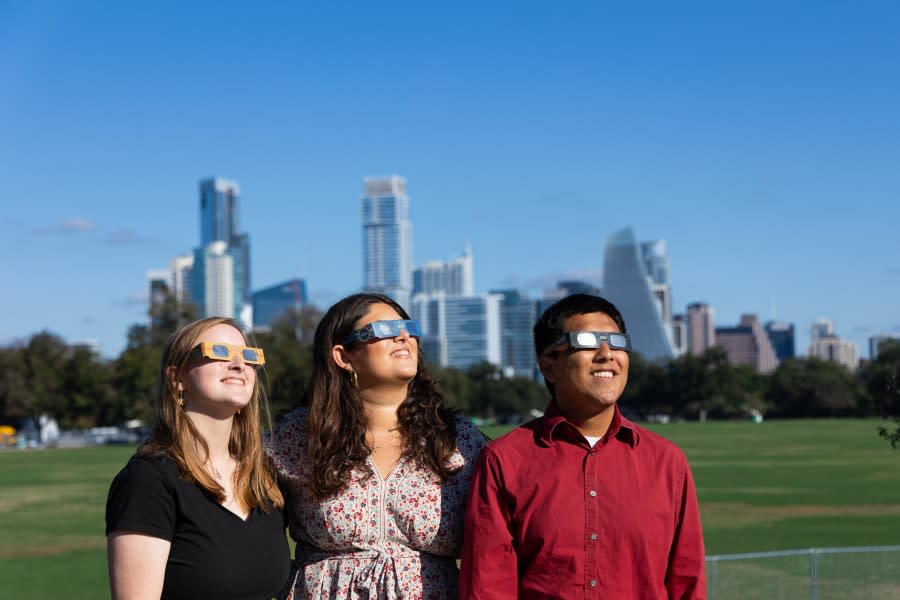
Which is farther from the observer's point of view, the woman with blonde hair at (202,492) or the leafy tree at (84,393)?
the leafy tree at (84,393)

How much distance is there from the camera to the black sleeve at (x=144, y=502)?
443cm

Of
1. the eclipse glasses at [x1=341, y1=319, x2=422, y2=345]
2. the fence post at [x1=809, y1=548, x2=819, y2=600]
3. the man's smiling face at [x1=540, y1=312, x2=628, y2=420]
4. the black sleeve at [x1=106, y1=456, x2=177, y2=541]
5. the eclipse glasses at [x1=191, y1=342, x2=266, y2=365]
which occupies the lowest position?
the fence post at [x1=809, y1=548, x2=819, y2=600]

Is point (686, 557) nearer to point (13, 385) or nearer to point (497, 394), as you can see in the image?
point (13, 385)

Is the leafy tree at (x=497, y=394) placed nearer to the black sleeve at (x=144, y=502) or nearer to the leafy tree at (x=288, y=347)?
the leafy tree at (x=288, y=347)

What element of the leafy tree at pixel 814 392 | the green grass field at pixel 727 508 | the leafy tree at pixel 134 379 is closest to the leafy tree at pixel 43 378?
the leafy tree at pixel 134 379

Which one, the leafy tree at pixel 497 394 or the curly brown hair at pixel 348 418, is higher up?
the curly brown hair at pixel 348 418

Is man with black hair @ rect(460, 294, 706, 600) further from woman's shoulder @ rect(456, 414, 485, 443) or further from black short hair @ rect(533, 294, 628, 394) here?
woman's shoulder @ rect(456, 414, 485, 443)

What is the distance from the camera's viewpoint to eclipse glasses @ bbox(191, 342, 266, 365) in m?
4.86

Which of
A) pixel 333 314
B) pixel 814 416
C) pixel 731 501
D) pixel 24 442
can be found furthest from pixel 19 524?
pixel 814 416

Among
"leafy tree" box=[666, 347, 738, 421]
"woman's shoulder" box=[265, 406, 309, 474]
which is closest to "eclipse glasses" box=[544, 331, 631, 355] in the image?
"woman's shoulder" box=[265, 406, 309, 474]

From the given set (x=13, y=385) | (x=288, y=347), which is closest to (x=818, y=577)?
(x=288, y=347)

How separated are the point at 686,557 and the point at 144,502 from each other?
219 cm

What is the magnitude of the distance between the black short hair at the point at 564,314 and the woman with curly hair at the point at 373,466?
0.58m

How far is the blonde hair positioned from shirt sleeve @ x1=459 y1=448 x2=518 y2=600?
2.67 feet
